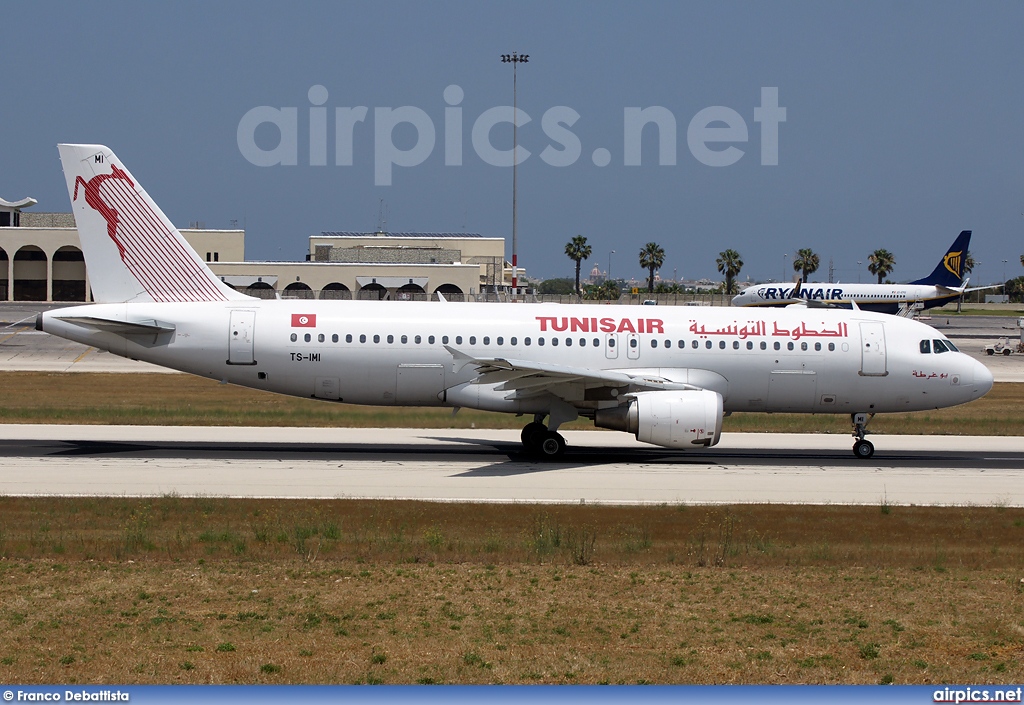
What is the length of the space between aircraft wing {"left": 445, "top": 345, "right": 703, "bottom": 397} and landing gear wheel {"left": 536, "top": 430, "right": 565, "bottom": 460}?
1.30m

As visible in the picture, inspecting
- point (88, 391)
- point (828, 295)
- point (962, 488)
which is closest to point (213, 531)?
point (962, 488)

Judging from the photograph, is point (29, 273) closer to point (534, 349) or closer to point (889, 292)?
point (889, 292)

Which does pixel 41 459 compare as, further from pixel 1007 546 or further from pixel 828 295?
pixel 828 295

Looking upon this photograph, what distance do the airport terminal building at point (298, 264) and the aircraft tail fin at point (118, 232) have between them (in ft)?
156

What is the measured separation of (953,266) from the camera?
98.6m

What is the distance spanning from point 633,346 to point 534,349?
2.65m

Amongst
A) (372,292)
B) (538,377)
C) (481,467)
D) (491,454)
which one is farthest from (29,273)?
(538,377)

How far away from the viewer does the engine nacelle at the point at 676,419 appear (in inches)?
982

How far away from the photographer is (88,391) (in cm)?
4084

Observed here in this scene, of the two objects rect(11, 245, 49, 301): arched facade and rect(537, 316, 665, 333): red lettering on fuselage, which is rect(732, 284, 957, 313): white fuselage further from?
rect(11, 245, 49, 301): arched facade

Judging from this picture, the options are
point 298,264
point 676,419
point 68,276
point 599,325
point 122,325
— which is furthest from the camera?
point 68,276

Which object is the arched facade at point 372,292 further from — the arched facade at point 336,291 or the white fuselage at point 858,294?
the white fuselage at point 858,294

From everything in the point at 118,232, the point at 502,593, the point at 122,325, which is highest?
the point at 118,232

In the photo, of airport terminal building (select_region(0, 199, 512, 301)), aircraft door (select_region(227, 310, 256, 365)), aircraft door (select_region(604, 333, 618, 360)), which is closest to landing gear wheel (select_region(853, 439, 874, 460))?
aircraft door (select_region(604, 333, 618, 360))
